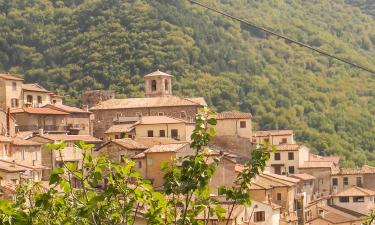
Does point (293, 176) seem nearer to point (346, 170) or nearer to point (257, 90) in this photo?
point (346, 170)

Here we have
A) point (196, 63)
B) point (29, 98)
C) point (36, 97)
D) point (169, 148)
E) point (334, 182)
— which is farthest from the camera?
point (196, 63)

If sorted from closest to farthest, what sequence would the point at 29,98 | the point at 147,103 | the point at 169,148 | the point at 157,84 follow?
the point at 169,148 < the point at 29,98 < the point at 147,103 < the point at 157,84

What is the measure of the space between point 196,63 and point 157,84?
29.2 metres

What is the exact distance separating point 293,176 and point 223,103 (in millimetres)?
32378

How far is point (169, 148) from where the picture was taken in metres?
41.8

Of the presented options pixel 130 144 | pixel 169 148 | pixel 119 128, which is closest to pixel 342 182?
pixel 119 128

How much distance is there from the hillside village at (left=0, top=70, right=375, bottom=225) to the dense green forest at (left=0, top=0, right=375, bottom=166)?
18332mm

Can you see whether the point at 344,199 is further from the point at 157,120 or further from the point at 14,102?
the point at 14,102

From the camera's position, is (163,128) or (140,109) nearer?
(163,128)

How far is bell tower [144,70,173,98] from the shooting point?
63.8m

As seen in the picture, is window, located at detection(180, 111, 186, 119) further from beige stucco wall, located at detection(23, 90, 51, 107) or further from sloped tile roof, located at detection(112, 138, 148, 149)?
sloped tile roof, located at detection(112, 138, 148, 149)

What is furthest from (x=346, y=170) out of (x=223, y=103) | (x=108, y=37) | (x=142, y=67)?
(x=108, y=37)

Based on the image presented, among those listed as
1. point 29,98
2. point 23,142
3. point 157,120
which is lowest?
point 23,142

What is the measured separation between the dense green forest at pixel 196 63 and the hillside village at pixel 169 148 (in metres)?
18.3
